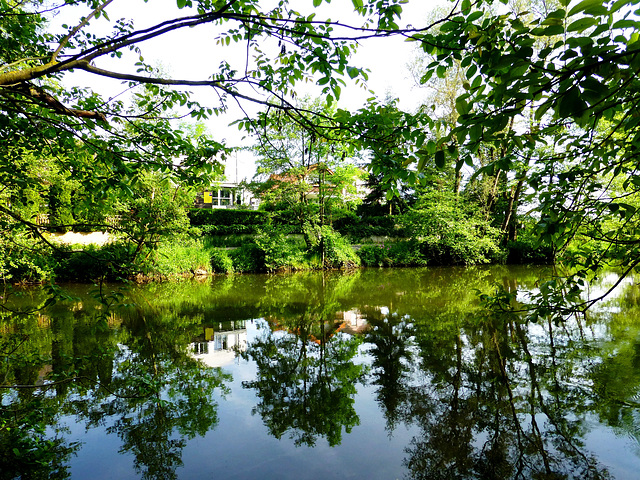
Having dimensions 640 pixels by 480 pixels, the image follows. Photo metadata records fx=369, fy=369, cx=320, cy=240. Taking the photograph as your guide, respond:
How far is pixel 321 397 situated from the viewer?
4.59m

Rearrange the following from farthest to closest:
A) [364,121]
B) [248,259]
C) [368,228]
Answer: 1. [368,228]
2. [248,259]
3. [364,121]

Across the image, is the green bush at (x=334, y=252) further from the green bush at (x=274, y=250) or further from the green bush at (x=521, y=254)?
the green bush at (x=521, y=254)

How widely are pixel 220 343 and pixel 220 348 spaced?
30 centimetres

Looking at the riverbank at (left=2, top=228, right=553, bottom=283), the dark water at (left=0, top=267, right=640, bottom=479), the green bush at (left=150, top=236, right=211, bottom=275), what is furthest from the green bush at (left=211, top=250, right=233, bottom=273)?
the dark water at (left=0, top=267, right=640, bottom=479)

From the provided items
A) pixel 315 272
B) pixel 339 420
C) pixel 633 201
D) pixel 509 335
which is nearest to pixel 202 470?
pixel 339 420

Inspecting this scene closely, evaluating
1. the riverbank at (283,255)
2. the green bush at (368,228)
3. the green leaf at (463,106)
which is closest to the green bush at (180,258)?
Result: the riverbank at (283,255)

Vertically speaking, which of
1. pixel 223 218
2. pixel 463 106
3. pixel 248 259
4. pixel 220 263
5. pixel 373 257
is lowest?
pixel 220 263

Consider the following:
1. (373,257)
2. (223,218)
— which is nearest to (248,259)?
(373,257)

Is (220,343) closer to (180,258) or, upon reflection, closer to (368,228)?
(180,258)

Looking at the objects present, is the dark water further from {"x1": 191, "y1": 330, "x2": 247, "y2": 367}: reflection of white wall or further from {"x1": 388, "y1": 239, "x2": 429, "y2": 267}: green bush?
{"x1": 388, "y1": 239, "x2": 429, "y2": 267}: green bush

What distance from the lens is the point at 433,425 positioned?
153 inches

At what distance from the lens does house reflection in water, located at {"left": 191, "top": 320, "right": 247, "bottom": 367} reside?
6.12 metres

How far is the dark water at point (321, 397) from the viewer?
327 centimetres

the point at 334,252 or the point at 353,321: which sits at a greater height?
the point at 334,252
